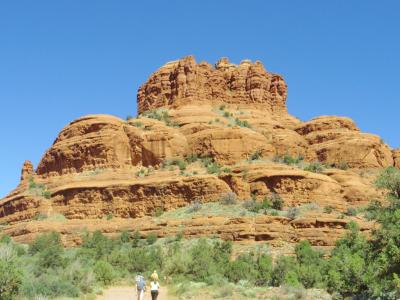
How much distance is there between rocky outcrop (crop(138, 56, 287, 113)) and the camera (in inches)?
3110

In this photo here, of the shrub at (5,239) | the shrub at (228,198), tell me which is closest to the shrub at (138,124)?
the shrub at (228,198)

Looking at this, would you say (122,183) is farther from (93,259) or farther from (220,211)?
(93,259)

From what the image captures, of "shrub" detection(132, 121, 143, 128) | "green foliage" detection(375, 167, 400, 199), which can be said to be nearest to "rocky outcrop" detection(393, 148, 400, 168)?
"shrub" detection(132, 121, 143, 128)

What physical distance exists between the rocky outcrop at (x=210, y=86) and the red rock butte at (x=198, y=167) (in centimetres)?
18

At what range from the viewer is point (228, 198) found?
54.6 m

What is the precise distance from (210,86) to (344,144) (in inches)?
799

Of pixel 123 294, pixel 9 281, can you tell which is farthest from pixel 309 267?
pixel 9 281

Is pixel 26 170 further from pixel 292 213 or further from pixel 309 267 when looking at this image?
pixel 309 267

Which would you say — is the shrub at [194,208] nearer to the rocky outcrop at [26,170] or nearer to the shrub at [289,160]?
the shrub at [289,160]

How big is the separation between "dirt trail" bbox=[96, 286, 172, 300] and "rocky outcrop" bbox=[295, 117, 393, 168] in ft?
130

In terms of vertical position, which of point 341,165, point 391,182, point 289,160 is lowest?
point 391,182

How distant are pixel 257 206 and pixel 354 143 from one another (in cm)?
1988

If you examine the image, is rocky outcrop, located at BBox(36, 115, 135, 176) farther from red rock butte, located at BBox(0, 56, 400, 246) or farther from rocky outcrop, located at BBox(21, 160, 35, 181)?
rocky outcrop, located at BBox(21, 160, 35, 181)

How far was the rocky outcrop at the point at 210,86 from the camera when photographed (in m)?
79.0
